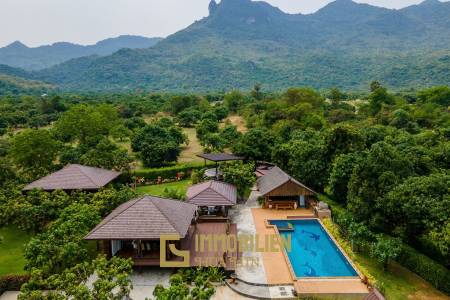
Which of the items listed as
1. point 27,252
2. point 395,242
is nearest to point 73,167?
point 27,252

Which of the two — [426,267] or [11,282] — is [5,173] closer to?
[11,282]

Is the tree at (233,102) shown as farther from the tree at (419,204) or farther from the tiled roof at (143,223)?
the tree at (419,204)

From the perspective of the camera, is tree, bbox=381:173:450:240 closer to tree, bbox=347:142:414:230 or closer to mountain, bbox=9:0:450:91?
tree, bbox=347:142:414:230

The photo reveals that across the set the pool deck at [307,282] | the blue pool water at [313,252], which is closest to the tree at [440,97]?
the blue pool water at [313,252]

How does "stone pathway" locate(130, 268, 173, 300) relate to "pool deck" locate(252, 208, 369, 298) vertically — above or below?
below

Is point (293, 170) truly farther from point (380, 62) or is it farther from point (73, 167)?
point (380, 62)

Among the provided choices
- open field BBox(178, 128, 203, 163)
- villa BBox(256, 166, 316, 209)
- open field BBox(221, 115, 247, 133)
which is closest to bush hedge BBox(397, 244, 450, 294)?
villa BBox(256, 166, 316, 209)
